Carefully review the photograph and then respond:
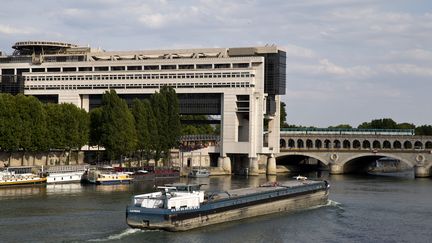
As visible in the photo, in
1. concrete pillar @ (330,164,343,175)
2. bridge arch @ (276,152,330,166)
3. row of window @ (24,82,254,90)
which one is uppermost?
row of window @ (24,82,254,90)

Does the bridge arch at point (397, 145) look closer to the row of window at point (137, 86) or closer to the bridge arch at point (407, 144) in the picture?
the bridge arch at point (407, 144)

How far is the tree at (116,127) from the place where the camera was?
13150cm

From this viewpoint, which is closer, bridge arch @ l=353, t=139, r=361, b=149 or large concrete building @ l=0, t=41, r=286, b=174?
large concrete building @ l=0, t=41, r=286, b=174

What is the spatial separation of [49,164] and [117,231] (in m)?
66.1

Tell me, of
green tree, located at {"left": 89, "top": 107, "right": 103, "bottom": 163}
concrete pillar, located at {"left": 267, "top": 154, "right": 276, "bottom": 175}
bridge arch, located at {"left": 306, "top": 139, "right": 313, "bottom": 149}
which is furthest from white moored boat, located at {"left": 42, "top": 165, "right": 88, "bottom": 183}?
bridge arch, located at {"left": 306, "top": 139, "right": 313, "bottom": 149}

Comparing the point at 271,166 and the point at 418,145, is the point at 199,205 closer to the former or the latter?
the point at 271,166

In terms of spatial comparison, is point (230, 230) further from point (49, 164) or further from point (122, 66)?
point (122, 66)

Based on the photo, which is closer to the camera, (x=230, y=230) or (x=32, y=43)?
(x=230, y=230)

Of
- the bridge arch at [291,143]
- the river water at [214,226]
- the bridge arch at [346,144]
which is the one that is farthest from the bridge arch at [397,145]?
the river water at [214,226]

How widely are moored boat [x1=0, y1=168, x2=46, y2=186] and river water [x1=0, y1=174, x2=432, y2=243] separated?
2.69 m

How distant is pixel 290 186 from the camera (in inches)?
3745

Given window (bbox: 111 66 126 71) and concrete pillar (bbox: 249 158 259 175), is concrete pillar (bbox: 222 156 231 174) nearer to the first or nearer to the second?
concrete pillar (bbox: 249 158 259 175)

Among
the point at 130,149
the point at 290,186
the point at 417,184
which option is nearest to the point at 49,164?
the point at 130,149

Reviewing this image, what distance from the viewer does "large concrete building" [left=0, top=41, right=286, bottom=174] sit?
495 feet
